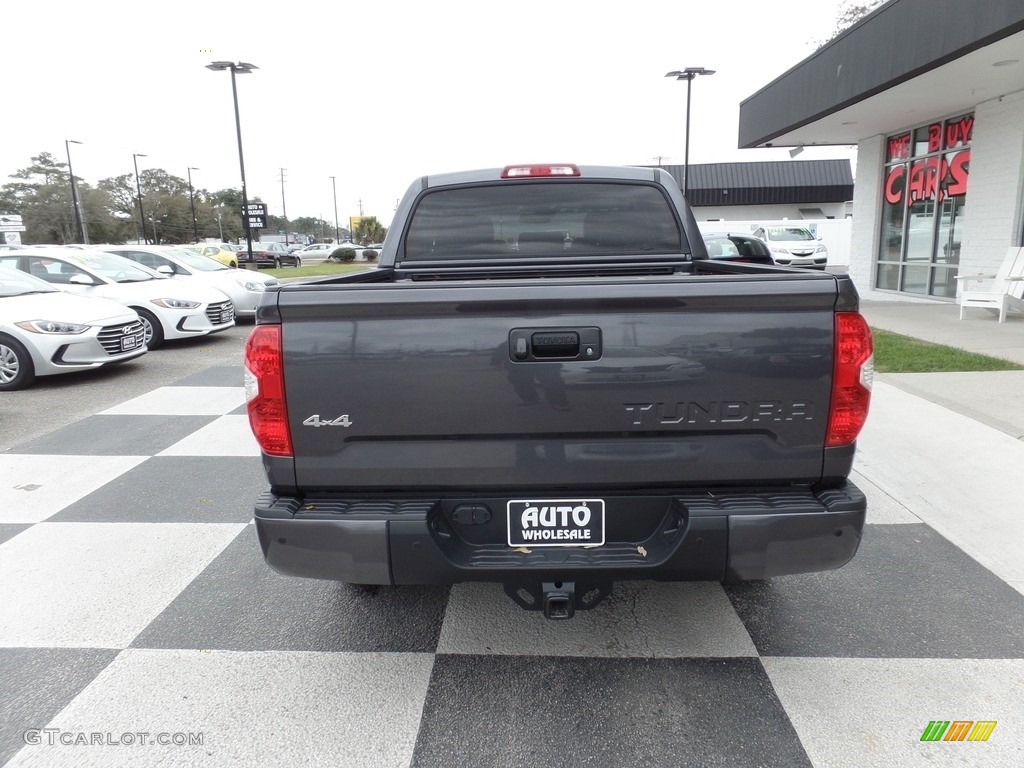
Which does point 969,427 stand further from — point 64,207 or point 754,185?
point 64,207

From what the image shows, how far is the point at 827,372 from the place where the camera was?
2217mm

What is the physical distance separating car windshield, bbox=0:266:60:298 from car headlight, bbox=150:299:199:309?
1.89 m

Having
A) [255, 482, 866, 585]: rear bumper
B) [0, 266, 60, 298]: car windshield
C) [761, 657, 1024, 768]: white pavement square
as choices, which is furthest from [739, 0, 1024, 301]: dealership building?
[0, 266, 60, 298]: car windshield

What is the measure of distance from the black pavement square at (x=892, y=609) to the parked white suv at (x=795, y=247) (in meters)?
21.0

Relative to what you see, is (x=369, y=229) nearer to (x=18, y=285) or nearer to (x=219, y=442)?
(x=18, y=285)

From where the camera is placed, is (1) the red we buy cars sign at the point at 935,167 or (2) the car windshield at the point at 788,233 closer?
(1) the red we buy cars sign at the point at 935,167

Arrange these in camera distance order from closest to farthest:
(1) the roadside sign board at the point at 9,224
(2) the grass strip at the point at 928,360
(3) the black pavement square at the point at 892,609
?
1. (3) the black pavement square at the point at 892,609
2. (2) the grass strip at the point at 928,360
3. (1) the roadside sign board at the point at 9,224

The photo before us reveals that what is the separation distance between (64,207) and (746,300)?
9105cm

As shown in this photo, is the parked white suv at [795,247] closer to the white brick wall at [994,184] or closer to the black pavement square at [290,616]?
the white brick wall at [994,184]

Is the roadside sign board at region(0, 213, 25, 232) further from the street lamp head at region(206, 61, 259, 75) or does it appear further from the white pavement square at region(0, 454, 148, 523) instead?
the white pavement square at region(0, 454, 148, 523)

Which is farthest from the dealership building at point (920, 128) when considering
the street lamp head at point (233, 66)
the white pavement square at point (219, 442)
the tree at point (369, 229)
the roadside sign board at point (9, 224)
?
the tree at point (369, 229)

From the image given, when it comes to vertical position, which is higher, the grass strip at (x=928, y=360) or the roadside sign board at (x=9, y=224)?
the roadside sign board at (x=9, y=224)

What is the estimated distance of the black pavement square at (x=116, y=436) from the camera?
5.63m

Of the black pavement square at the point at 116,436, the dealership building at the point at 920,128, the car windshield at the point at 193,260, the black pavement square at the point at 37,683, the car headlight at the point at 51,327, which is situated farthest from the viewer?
the car windshield at the point at 193,260
